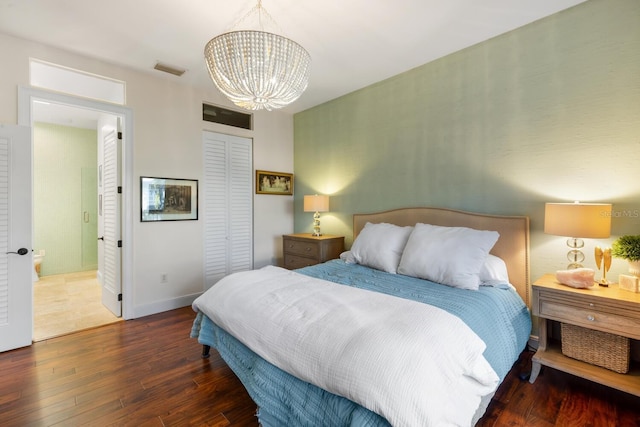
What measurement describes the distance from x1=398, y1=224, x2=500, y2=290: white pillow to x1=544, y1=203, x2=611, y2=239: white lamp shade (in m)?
0.45

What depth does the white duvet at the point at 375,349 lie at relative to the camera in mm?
1123

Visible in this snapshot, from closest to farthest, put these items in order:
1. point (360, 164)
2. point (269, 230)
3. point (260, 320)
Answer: point (260, 320)
point (360, 164)
point (269, 230)

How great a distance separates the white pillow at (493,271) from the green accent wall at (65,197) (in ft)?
21.5

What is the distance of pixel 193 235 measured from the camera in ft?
12.2

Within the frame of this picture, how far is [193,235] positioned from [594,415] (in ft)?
12.8

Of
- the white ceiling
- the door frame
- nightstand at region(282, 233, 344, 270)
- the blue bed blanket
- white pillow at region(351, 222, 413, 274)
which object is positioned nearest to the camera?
the blue bed blanket

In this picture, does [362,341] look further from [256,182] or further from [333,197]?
[256,182]

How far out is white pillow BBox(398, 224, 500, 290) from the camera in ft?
7.30

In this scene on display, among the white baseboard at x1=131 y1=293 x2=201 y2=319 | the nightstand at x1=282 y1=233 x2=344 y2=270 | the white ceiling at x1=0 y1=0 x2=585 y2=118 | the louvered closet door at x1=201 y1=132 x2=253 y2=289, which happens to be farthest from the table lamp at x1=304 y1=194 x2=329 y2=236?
the white baseboard at x1=131 y1=293 x2=201 y2=319

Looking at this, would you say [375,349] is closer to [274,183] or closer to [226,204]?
[226,204]

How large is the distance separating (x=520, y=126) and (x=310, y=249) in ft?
8.41

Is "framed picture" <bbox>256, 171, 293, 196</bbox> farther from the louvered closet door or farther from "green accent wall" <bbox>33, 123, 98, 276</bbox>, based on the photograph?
"green accent wall" <bbox>33, 123, 98, 276</bbox>

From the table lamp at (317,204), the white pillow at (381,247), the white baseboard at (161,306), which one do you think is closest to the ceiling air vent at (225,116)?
the table lamp at (317,204)

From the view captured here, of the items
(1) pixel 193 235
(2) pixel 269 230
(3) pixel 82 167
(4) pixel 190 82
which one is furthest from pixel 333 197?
(3) pixel 82 167
